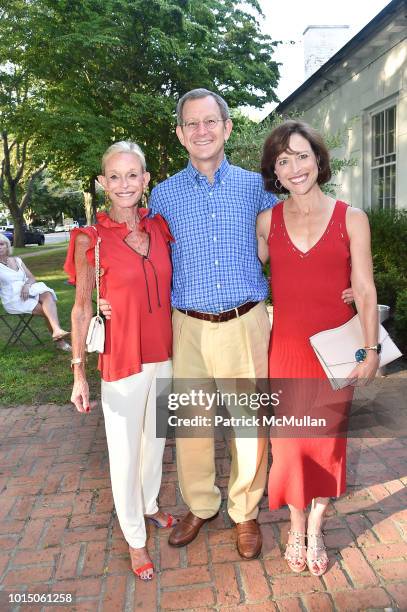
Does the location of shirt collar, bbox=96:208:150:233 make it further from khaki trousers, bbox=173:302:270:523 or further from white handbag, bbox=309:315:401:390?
white handbag, bbox=309:315:401:390

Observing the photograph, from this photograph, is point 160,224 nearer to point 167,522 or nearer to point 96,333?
point 96,333

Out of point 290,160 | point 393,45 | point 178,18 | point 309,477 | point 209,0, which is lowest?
point 309,477

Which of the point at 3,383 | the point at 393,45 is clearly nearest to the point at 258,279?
the point at 3,383

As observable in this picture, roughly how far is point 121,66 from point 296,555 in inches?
511

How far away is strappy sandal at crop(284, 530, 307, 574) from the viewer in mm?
2445

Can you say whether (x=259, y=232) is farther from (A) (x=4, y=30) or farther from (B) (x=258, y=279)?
(A) (x=4, y=30)

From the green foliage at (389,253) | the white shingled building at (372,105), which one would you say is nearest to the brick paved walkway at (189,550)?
the green foliage at (389,253)

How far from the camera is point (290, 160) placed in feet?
7.36

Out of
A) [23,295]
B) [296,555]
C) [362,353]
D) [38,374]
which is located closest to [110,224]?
[362,353]

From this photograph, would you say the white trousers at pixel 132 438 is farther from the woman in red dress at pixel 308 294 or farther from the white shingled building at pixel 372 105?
the white shingled building at pixel 372 105

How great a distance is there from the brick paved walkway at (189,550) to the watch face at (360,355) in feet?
3.62

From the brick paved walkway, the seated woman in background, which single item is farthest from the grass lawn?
the brick paved walkway

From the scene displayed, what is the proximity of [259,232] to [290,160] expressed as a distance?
429mm

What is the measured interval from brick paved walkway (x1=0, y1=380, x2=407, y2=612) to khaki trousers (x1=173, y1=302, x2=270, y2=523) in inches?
10.2
